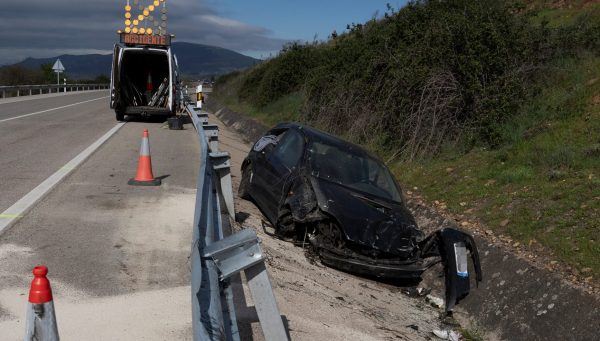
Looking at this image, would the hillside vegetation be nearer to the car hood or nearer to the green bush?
the green bush

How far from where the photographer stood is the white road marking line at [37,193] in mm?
6845

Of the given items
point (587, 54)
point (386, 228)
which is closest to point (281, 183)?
point (386, 228)

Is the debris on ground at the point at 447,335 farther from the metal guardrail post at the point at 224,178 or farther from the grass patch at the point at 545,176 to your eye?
the metal guardrail post at the point at 224,178

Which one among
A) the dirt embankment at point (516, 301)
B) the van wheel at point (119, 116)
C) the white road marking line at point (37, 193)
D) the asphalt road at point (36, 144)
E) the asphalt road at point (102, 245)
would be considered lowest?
the dirt embankment at point (516, 301)

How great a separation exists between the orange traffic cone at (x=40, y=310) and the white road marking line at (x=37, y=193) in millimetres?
3943

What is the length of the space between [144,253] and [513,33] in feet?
29.7

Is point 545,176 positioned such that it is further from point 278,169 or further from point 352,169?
point 278,169

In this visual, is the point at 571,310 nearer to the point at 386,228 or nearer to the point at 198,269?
the point at 386,228

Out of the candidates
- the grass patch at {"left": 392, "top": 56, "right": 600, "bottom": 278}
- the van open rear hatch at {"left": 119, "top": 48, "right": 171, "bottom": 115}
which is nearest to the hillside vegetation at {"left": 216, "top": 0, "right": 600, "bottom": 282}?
the grass patch at {"left": 392, "top": 56, "right": 600, "bottom": 278}

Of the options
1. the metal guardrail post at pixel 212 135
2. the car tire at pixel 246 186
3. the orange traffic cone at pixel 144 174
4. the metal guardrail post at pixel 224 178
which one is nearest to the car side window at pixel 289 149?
the car tire at pixel 246 186

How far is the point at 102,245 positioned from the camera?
6.09 m

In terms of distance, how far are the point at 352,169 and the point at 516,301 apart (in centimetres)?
282

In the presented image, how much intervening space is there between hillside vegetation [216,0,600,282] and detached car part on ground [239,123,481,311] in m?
0.93

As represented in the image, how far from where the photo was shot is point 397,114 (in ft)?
43.5
